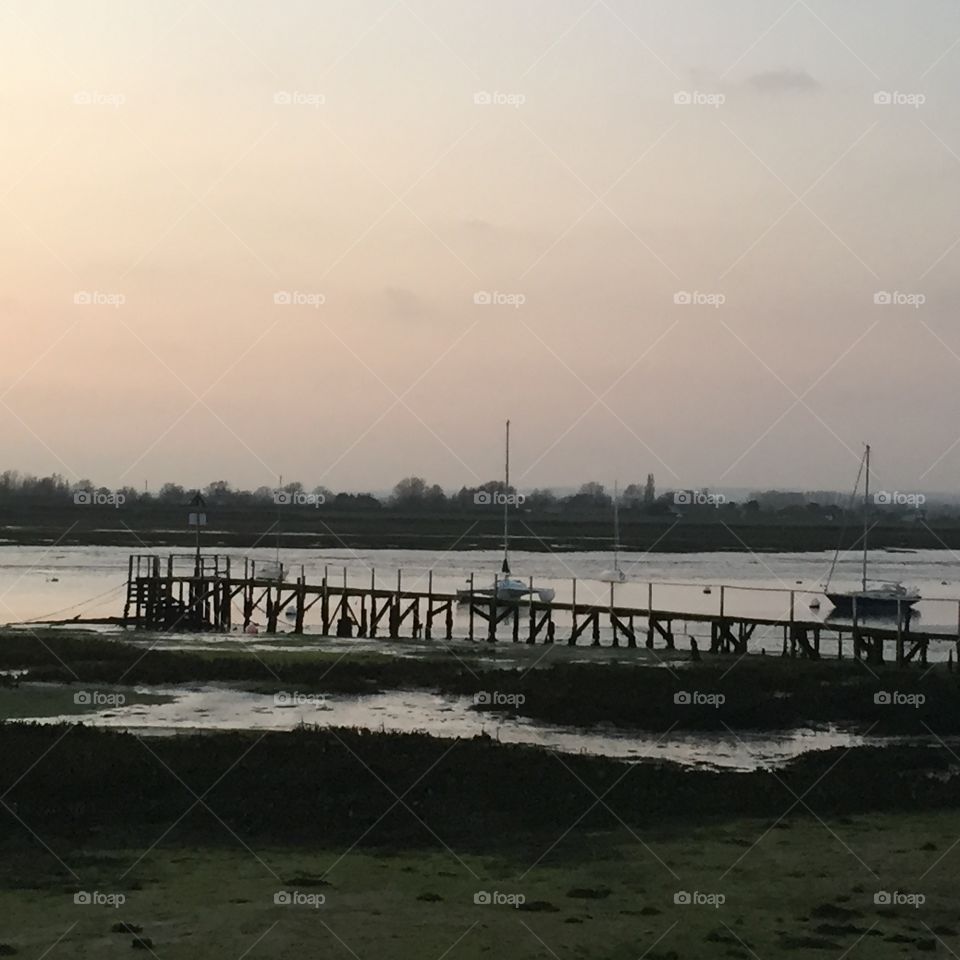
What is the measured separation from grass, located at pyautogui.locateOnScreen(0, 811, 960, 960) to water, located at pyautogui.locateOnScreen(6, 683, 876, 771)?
723 centimetres

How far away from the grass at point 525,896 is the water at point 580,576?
2687 centimetres

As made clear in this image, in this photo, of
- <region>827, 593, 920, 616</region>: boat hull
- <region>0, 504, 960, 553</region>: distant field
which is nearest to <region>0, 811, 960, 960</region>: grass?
<region>827, 593, 920, 616</region>: boat hull

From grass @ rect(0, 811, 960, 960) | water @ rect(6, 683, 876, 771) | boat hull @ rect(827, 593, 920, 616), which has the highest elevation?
boat hull @ rect(827, 593, 920, 616)

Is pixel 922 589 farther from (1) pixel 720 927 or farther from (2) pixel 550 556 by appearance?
(1) pixel 720 927

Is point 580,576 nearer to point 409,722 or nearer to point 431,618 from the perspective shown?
point 431,618

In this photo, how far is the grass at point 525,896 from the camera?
12.3 meters

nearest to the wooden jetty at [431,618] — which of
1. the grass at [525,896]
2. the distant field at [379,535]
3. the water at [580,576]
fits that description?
the water at [580,576]

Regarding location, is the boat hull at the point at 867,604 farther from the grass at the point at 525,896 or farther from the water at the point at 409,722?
the grass at the point at 525,896

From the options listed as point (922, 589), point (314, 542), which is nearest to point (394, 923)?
point (922, 589)

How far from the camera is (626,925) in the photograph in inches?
511

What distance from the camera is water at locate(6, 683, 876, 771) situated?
24422 mm

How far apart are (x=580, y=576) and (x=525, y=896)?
7953cm

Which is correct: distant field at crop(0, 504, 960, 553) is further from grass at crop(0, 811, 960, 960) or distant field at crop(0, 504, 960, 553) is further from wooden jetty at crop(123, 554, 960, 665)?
grass at crop(0, 811, 960, 960)

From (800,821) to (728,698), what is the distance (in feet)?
41.3
